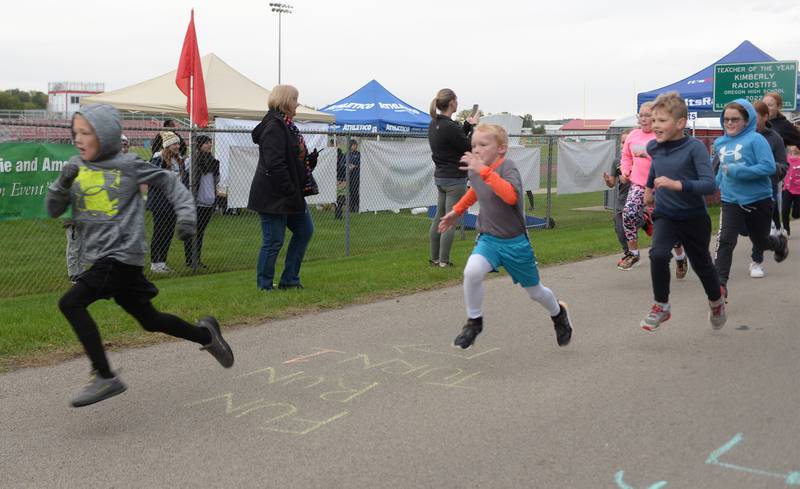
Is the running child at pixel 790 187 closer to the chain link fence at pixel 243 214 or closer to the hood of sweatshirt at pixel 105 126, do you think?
the chain link fence at pixel 243 214

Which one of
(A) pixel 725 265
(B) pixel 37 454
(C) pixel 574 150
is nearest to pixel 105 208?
(B) pixel 37 454

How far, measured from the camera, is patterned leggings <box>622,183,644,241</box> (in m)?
9.00

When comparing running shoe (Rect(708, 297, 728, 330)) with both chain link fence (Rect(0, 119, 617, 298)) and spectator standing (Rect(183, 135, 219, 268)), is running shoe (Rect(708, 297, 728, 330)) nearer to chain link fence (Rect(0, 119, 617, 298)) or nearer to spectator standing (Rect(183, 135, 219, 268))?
chain link fence (Rect(0, 119, 617, 298))

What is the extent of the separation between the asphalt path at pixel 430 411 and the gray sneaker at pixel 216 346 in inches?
5.1

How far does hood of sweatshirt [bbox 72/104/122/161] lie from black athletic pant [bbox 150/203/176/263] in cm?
581

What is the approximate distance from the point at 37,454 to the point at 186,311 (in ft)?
10.8

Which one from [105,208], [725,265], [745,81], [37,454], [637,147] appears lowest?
[37,454]

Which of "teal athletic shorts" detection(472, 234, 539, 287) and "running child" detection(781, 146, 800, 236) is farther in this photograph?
"running child" detection(781, 146, 800, 236)

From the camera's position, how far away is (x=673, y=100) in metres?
5.92

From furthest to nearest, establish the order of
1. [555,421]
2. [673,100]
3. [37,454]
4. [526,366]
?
[673,100], [526,366], [555,421], [37,454]

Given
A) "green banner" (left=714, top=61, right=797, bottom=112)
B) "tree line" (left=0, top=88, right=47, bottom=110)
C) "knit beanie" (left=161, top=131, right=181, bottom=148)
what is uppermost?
"tree line" (left=0, top=88, right=47, bottom=110)

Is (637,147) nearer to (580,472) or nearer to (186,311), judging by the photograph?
(186,311)

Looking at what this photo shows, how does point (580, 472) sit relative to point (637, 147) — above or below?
below

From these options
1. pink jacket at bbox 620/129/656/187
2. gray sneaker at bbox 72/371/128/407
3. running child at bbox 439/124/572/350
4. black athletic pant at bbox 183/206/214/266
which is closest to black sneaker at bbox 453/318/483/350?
running child at bbox 439/124/572/350
